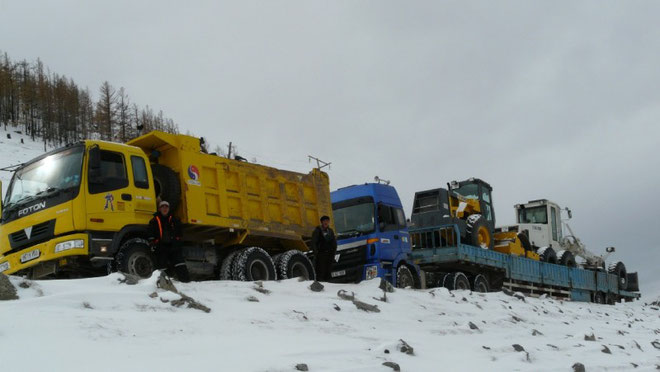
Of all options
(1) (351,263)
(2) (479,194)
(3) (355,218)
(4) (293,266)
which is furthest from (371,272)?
(2) (479,194)

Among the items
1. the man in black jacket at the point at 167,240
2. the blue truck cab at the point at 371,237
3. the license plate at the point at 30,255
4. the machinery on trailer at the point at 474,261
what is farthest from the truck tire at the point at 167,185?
the machinery on trailer at the point at 474,261

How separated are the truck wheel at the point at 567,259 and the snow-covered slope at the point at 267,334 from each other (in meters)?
13.6

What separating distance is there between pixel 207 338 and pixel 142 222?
13.9ft

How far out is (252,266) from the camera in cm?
1162

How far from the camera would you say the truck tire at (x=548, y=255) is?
78.2 feet

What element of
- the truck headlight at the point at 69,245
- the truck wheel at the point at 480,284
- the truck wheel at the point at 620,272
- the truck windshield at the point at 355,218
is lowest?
the truck wheel at the point at 620,272

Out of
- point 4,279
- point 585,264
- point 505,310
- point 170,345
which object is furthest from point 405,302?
point 585,264

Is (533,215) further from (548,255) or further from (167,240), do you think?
(167,240)

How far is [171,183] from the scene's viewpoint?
1068cm

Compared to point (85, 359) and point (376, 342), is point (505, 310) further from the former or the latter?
point (85, 359)

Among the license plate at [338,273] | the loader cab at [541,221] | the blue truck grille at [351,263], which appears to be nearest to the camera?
the blue truck grille at [351,263]

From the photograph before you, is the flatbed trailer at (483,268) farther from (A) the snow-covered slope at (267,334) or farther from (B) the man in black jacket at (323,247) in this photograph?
(A) the snow-covered slope at (267,334)

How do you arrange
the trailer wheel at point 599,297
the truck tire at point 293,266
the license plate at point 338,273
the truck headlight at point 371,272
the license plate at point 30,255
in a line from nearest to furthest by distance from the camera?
1. the license plate at point 30,255
2. the truck tire at point 293,266
3. the truck headlight at point 371,272
4. the license plate at point 338,273
5. the trailer wheel at point 599,297

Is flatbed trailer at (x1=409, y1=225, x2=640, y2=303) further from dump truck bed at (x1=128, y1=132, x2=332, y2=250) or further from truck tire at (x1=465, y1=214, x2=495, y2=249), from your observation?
dump truck bed at (x1=128, y1=132, x2=332, y2=250)
